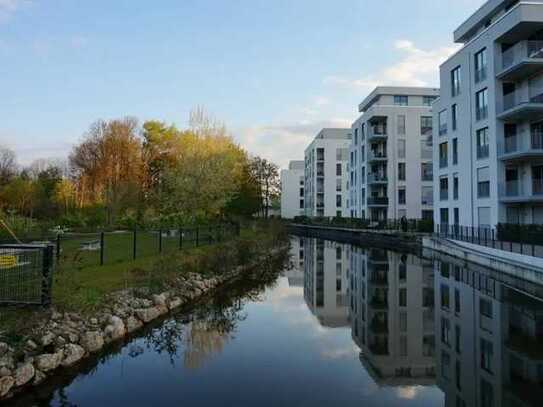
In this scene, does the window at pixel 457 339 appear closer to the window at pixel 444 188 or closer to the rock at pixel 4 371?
the rock at pixel 4 371

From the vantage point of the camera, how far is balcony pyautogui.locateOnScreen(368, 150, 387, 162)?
55.2 meters

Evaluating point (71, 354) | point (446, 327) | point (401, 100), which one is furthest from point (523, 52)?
point (401, 100)

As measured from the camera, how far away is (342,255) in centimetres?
3306

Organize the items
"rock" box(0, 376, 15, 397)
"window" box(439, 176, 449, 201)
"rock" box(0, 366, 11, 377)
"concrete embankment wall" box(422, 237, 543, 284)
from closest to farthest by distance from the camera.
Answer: "rock" box(0, 376, 15, 397) < "rock" box(0, 366, 11, 377) < "concrete embankment wall" box(422, 237, 543, 284) < "window" box(439, 176, 449, 201)

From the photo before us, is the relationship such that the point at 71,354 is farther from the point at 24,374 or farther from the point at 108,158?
the point at 108,158

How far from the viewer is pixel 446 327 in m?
11.6

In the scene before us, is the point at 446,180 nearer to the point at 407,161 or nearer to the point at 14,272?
the point at 407,161

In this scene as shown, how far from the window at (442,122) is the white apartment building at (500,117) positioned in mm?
2459

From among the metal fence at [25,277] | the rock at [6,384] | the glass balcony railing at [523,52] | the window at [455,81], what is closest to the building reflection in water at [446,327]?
the rock at [6,384]

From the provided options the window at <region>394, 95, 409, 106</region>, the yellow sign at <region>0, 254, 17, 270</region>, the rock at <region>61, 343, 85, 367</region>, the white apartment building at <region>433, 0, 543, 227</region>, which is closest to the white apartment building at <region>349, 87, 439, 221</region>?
the window at <region>394, 95, 409, 106</region>

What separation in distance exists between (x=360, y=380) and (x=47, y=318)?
235 inches

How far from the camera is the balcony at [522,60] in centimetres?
2711

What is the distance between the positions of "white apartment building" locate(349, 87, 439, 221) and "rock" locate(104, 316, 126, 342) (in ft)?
155

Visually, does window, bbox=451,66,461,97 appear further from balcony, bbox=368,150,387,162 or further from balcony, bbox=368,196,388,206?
balcony, bbox=368,196,388,206
